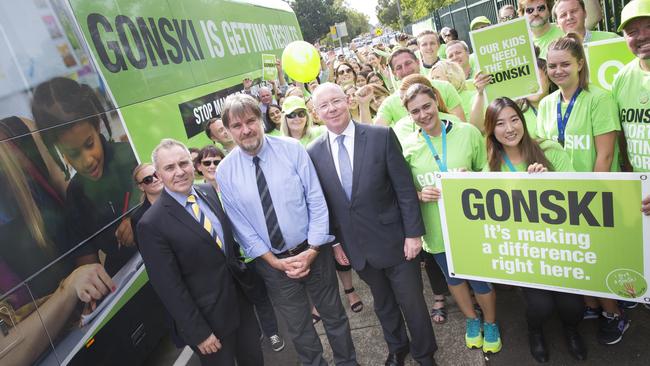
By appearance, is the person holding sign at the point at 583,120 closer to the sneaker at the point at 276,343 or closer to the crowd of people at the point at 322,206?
the crowd of people at the point at 322,206

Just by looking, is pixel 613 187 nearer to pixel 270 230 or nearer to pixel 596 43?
pixel 596 43

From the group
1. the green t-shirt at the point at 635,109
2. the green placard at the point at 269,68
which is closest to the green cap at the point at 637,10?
the green t-shirt at the point at 635,109

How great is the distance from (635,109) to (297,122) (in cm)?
277

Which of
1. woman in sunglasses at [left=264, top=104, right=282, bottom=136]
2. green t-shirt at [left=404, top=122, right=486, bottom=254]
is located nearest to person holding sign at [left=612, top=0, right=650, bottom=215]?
green t-shirt at [left=404, top=122, right=486, bottom=254]

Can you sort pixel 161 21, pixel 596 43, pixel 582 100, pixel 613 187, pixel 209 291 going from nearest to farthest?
pixel 613 187, pixel 209 291, pixel 582 100, pixel 596 43, pixel 161 21

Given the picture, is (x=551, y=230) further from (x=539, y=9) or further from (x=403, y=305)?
(x=539, y=9)

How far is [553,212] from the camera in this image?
2445 millimetres

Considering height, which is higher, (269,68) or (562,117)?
(269,68)

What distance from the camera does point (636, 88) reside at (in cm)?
255

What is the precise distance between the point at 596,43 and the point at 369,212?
230 cm

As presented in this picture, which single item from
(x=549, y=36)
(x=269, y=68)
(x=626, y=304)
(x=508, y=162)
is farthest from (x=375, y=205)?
(x=269, y=68)

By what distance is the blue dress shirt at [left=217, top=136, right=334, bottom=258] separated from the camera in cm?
273

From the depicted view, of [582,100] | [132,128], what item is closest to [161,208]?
[132,128]

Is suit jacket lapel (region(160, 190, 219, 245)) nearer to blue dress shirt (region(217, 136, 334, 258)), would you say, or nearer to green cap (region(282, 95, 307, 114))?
blue dress shirt (region(217, 136, 334, 258))
